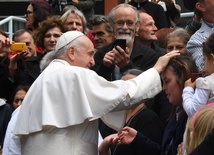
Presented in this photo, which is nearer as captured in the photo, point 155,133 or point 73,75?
point 73,75

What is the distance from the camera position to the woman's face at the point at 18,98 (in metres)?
10.3

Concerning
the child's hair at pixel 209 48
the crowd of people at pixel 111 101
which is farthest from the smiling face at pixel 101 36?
the child's hair at pixel 209 48

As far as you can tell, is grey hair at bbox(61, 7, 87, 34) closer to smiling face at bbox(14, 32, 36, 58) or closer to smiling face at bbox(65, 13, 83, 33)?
smiling face at bbox(65, 13, 83, 33)

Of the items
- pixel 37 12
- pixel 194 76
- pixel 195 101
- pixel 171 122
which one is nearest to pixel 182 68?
pixel 194 76

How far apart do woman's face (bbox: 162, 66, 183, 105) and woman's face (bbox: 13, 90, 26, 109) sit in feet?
9.42

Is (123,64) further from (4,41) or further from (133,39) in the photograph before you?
(4,41)

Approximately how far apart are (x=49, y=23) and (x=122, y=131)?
3.26 metres

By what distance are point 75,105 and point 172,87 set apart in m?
0.96

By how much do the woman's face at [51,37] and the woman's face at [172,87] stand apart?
9.70 feet

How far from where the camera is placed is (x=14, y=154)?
833 cm

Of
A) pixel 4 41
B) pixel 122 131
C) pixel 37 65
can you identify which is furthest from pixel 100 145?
pixel 4 41

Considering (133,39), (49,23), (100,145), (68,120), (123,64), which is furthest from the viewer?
(49,23)

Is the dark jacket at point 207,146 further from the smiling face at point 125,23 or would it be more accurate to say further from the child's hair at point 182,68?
the smiling face at point 125,23

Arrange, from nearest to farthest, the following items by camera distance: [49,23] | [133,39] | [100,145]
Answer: [100,145]
[133,39]
[49,23]
